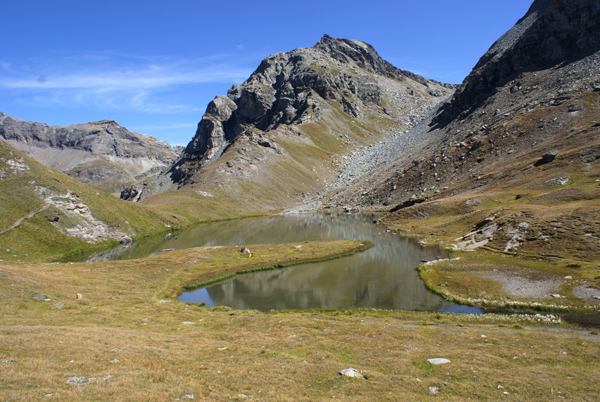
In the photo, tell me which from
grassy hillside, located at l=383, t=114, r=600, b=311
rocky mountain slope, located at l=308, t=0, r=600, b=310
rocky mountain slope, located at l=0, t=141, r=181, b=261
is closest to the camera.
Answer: grassy hillside, located at l=383, t=114, r=600, b=311

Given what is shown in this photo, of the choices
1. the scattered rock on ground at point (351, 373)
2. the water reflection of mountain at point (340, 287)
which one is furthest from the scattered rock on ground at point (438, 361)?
the water reflection of mountain at point (340, 287)

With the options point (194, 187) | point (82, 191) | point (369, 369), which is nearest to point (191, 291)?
point (369, 369)

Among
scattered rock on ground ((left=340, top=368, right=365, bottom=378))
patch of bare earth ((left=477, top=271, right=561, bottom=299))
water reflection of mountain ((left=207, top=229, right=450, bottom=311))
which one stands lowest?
water reflection of mountain ((left=207, top=229, right=450, bottom=311))

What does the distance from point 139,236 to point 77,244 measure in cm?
2089

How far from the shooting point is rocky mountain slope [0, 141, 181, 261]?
7381cm

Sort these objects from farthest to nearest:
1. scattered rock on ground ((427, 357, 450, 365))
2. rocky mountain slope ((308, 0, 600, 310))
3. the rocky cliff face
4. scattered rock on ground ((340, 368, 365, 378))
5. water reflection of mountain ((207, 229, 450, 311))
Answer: the rocky cliff face < rocky mountain slope ((308, 0, 600, 310)) < water reflection of mountain ((207, 229, 450, 311)) < scattered rock on ground ((427, 357, 450, 365)) < scattered rock on ground ((340, 368, 365, 378))

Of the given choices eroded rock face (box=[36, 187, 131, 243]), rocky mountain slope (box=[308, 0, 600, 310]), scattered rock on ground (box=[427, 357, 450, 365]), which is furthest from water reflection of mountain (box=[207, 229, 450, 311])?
eroded rock face (box=[36, 187, 131, 243])

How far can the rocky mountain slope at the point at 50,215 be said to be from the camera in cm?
7381

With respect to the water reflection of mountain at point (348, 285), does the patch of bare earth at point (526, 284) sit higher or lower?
higher

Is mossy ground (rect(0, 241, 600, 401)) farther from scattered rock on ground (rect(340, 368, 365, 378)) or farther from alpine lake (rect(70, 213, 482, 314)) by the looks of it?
alpine lake (rect(70, 213, 482, 314))

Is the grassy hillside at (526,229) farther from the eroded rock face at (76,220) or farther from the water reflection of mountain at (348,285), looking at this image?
the eroded rock face at (76,220)

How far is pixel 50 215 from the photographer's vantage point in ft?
274

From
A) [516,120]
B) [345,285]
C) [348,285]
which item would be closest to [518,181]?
[516,120]

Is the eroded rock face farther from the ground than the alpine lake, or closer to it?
farther from the ground
